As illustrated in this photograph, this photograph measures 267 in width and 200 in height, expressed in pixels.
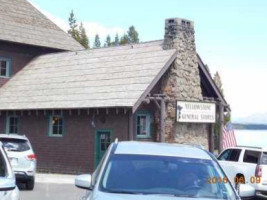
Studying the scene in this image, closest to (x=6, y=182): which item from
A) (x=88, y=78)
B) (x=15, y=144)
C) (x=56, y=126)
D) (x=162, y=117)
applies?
(x=15, y=144)

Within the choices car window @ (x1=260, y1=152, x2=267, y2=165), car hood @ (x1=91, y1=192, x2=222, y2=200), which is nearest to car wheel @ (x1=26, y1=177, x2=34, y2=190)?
car window @ (x1=260, y1=152, x2=267, y2=165)

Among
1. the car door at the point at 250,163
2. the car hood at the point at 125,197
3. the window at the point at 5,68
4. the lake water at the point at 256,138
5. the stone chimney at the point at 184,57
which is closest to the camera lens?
Answer: the car hood at the point at 125,197

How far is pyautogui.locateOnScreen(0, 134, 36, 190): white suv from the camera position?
1691cm

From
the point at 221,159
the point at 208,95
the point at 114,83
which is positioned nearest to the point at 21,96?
the point at 114,83

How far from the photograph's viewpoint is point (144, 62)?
27.0 m

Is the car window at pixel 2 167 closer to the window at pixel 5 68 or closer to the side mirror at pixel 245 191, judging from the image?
the side mirror at pixel 245 191

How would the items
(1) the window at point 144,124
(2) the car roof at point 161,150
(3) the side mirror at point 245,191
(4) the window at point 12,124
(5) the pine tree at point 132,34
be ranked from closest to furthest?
(2) the car roof at point 161,150, (3) the side mirror at point 245,191, (1) the window at point 144,124, (4) the window at point 12,124, (5) the pine tree at point 132,34

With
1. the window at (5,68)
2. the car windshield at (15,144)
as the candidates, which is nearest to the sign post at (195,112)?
the car windshield at (15,144)

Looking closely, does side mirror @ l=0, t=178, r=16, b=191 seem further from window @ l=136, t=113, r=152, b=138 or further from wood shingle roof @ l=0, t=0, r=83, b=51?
wood shingle roof @ l=0, t=0, r=83, b=51

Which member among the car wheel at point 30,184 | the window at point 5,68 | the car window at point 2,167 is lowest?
the car wheel at point 30,184

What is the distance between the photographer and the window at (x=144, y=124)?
2688 cm

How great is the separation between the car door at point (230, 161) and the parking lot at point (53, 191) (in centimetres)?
448

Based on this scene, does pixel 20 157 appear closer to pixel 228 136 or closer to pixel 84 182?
pixel 84 182

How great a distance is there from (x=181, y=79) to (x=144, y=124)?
2860 mm
